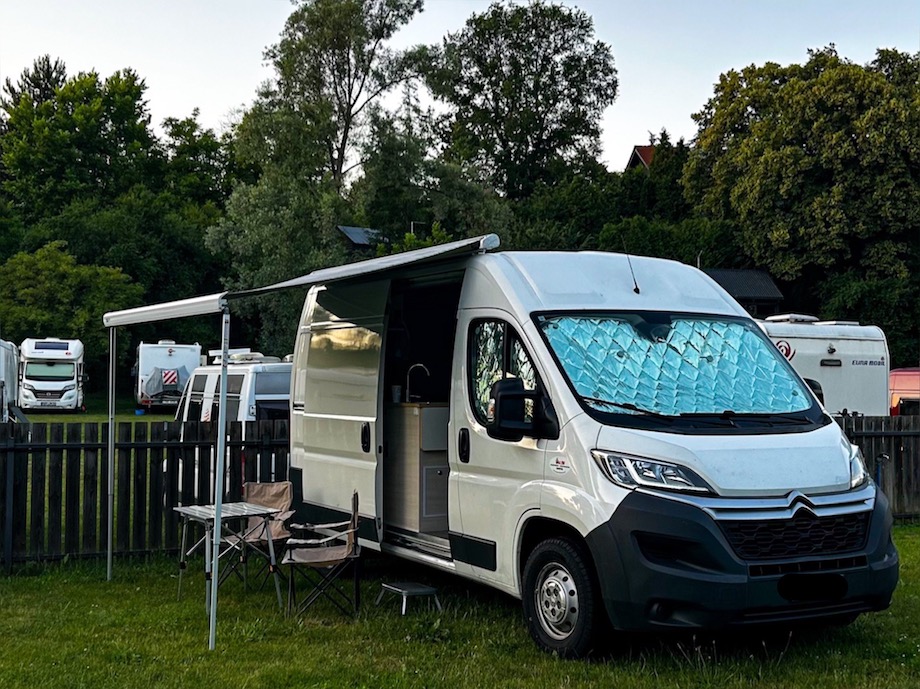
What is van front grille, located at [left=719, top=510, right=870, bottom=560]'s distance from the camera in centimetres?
583

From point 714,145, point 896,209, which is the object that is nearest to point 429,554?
point 896,209

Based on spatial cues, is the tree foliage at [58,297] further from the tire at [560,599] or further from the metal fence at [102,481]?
the tire at [560,599]

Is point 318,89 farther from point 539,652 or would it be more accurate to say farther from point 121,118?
point 539,652

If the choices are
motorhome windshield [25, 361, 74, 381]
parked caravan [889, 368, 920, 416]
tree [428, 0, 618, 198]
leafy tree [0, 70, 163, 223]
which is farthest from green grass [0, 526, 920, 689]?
tree [428, 0, 618, 198]

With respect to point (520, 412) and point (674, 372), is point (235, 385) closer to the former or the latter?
point (520, 412)

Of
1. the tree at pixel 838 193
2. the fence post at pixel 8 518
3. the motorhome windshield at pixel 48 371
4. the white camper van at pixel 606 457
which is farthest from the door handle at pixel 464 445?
the tree at pixel 838 193

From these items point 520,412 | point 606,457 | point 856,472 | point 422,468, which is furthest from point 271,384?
point 856,472

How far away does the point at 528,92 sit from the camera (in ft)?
195

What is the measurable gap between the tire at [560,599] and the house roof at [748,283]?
34.0m

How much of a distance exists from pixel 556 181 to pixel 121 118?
22.4 m

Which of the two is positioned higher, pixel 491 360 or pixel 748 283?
pixel 748 283

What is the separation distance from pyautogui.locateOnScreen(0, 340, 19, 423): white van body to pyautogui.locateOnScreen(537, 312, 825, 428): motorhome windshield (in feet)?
52.1

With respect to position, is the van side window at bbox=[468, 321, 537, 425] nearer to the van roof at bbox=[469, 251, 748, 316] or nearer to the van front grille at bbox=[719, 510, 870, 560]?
the van roof at bbox=[469, 251, 748, 316]

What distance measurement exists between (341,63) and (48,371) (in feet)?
46.5
